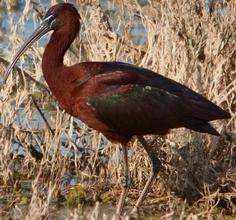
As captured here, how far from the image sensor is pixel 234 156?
9.06 metres

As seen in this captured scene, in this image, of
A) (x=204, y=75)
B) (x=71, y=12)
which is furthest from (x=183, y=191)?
(x=71, y=12)

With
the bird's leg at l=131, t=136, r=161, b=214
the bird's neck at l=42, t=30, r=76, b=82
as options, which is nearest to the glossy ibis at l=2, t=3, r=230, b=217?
the bird's neck at l=42, t=30, r=76, b=82

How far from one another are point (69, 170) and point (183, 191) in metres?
1.06

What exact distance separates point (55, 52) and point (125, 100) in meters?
0.68

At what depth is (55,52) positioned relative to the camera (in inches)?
327

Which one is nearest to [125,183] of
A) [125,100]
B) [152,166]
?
[152,166]

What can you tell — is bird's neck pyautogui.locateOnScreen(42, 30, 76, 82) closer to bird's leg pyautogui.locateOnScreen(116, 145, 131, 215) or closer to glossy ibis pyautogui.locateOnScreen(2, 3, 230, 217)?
glossy ibis pyautogui.locateOnScreen(2, 3, 230, 217)

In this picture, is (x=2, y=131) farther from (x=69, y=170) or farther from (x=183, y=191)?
(x=183, y=191)

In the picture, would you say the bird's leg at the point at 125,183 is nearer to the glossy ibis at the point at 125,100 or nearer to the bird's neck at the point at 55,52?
the glossy ibis at the point at 125,100

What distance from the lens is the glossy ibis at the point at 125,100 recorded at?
8.05 meters

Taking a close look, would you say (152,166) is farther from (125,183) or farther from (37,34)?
(37,34)

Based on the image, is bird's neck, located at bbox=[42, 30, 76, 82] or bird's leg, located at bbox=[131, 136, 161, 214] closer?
bird's neck, located at bbox=[42, 30, 76, 82]

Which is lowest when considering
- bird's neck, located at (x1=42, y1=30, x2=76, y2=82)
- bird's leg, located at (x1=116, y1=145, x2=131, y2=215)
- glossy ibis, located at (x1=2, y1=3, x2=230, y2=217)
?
bird's leg, located at (x1=116, y1=145, x2=131, y2=215)

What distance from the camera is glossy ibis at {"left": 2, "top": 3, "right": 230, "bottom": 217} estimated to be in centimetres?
805
